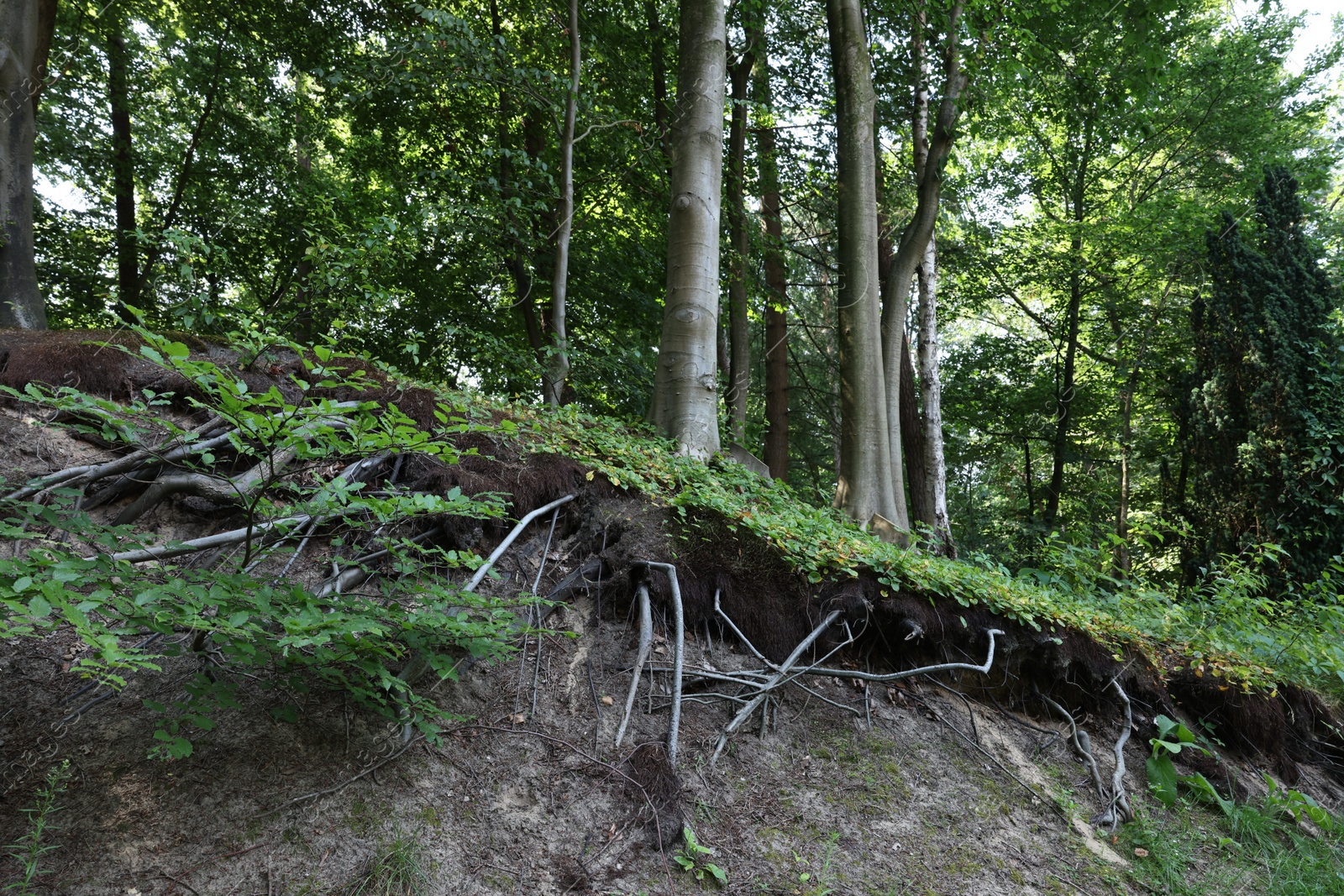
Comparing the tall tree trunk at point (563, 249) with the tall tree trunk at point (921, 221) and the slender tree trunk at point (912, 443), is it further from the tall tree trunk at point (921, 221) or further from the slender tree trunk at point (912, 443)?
the slender tree trunk at point (912, 443)

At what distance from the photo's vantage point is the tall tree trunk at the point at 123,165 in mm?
11312

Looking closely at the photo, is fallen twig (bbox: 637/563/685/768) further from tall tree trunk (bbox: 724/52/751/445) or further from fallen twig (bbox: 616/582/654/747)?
tall tree trunk (bbox: 724/52/751/445)

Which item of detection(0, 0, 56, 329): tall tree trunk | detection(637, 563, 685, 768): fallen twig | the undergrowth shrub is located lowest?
detection(637, 563, 685, 768): fallen twig

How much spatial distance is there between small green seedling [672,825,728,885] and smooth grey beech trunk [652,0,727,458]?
335 centimetres

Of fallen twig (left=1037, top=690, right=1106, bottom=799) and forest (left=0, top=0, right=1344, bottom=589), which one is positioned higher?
forest (left=0, top=0, right=1344, bottom=589)

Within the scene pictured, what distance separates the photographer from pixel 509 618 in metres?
2.72

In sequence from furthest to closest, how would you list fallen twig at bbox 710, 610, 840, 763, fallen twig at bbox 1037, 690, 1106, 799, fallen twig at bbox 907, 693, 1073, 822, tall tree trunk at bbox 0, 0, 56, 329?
1. tall tree trunk at bbox 0, 0, 56, 329
2. fallen twig at bbox 1037, 690, 1106, 799
3. fallen twig at bbox 907, 693, 1073, 822
4. fallen twig at bbox 710, 610, 840, 763

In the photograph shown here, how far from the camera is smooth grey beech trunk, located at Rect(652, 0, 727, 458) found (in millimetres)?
6105

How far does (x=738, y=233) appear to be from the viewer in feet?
36.3

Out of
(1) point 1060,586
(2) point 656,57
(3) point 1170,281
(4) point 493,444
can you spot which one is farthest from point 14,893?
(3) point 1170,281

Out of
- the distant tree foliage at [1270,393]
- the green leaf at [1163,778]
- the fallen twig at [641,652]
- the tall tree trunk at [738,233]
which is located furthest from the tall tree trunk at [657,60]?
the distant tree foliage at [1270,393]

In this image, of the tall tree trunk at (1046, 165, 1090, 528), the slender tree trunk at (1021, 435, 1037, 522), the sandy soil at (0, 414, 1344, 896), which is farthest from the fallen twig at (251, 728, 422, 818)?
the slender tree trunk at (1021, 435, 1037, 522)

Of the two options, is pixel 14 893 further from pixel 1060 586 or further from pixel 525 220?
pixel 1060 586

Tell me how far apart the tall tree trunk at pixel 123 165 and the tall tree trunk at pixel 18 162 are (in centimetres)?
427
